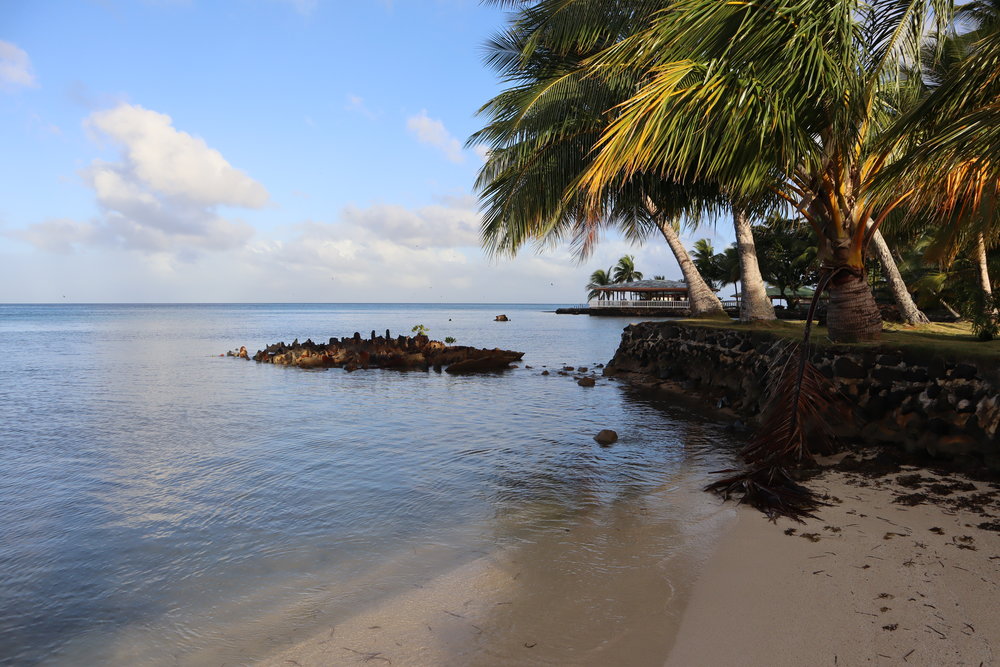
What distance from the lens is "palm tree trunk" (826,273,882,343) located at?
8703mm

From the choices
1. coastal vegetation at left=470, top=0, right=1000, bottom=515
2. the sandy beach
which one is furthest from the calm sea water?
coastal vegetation at left=470, top=0, right=1000, bottom=515

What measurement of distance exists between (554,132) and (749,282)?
6.88 m

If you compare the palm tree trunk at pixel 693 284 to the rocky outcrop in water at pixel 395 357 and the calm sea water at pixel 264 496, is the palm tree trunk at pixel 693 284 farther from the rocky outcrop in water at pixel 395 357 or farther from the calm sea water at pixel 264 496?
the rocky outcrop in water at pixel 395 357

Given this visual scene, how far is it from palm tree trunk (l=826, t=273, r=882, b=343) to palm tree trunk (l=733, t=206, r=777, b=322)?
6622mm

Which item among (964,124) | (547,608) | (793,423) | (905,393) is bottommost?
(547,608)

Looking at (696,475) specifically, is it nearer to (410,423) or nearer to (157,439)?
(410,423)

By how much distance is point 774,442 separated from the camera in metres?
6.54

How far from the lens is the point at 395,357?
2073cm

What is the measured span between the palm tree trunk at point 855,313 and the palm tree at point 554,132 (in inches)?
180

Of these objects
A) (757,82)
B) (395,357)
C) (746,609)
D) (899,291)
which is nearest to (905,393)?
(757,82)

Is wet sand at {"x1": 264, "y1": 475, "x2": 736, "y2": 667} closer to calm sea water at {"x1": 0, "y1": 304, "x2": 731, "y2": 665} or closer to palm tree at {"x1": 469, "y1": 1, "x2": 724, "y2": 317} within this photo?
calm sea water at {"x1": 0, "y1": 304, "x2": 731, "y2": 665}

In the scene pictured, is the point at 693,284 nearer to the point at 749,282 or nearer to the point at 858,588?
the point at 749,282

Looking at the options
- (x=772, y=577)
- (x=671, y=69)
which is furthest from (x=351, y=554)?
(x=671, y=69)

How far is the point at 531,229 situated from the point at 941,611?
11372mm
